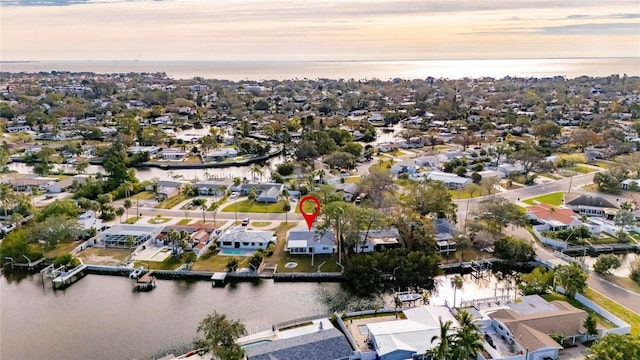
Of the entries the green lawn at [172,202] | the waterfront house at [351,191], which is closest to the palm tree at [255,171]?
the green lawn at [172,202]

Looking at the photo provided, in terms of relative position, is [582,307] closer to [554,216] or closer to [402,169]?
[554,216]

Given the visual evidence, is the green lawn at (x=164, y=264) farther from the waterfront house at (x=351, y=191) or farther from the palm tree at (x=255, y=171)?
the palm tree at (x=255, y=171)

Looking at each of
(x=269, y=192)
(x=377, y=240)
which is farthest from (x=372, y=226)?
(x=269, y=192)

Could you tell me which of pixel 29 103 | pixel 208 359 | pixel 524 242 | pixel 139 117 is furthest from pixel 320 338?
pixel 29 103

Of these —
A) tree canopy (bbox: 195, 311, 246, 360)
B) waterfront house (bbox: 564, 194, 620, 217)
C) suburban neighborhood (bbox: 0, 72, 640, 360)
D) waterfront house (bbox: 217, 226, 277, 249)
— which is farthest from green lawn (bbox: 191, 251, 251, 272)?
waterfront house (bbox: 564, 194, 620, 217)

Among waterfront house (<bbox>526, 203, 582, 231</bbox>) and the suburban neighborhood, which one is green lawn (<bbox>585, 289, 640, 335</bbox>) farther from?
waterfront house (<bbox>526, 203, 582, 231</bbox>)

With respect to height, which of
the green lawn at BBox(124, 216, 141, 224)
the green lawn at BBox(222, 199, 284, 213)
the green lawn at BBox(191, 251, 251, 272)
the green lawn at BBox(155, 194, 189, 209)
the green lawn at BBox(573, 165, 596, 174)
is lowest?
the green lawn at BBox(191, 251, 251, 272)
